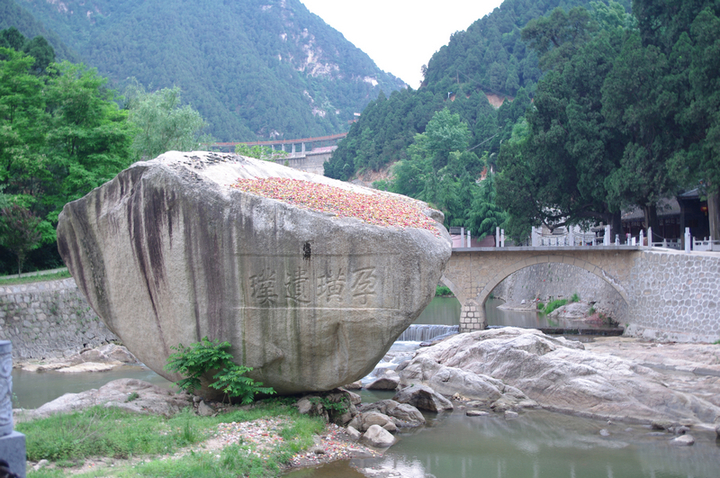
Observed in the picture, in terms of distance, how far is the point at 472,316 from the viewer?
27.7 metres

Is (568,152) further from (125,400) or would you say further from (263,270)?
(125,400)

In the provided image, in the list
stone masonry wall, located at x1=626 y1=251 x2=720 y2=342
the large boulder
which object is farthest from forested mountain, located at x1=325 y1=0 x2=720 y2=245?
the large boulder

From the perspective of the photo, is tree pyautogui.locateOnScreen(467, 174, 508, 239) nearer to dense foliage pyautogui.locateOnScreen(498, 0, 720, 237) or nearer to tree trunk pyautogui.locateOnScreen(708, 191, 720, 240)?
dense foliage pyautogui.locateOnScreen(498, 0, 720, 237)

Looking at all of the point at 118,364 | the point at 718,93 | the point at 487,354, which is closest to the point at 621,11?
the point at 718,93

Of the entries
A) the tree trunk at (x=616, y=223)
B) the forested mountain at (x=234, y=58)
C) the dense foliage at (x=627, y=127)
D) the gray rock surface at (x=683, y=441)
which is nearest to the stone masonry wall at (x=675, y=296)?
the dense foliage at (x=627, y=127)

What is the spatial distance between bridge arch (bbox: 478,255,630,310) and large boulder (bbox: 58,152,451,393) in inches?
655

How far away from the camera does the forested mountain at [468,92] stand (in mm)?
64438

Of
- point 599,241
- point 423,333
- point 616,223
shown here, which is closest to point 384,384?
point 423,333

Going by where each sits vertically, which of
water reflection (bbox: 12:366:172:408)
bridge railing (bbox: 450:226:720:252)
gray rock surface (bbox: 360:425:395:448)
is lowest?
water reflection (bbox: 12:366:172:408)

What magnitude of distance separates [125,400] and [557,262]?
21.1m

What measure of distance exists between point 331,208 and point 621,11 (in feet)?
133

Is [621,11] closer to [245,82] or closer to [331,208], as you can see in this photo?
[331,208]

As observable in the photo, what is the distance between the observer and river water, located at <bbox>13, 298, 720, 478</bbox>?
9859 mm

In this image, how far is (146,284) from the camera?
35.1 ft
